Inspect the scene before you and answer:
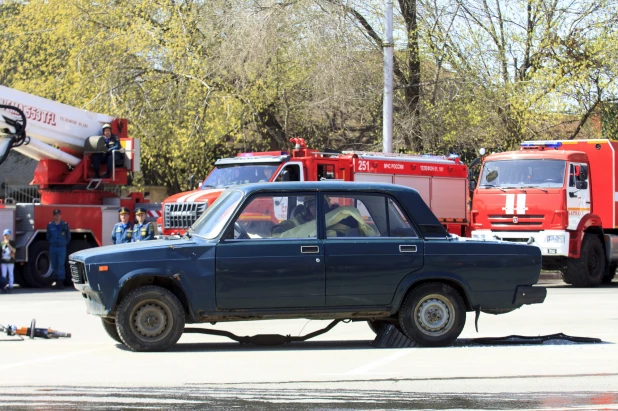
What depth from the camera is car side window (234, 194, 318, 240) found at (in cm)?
978

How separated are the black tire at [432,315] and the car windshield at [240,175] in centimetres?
926

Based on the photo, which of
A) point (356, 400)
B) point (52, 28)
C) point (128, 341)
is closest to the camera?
point (356, 400)

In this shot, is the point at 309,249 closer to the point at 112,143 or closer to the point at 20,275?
the point at 20,275

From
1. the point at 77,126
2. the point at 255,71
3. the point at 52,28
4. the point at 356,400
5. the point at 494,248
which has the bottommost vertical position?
the point at 356,400

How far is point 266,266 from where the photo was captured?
964 centimetres

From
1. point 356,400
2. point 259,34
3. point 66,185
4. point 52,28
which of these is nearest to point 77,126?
point 66,185

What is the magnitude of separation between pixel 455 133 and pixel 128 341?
1854 centimetres

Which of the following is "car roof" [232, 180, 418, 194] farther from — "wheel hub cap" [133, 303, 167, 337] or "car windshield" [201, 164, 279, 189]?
"car windshield" [201, 164, 279, 189]

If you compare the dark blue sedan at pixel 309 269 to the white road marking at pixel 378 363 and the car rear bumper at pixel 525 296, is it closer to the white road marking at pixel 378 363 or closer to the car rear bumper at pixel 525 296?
the car rear bumper at pixel 525 296

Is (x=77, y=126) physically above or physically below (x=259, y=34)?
below

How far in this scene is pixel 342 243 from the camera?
9.84 m

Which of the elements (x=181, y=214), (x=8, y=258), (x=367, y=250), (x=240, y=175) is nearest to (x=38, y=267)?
(x=8, y=258)

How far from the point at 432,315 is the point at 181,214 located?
9.52 meters

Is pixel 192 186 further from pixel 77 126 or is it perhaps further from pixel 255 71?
pixel 255 71
